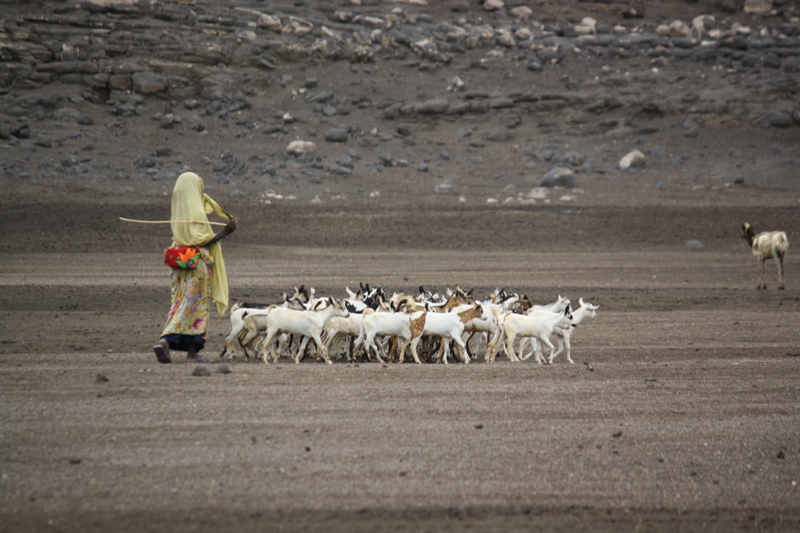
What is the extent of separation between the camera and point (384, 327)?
13102mm

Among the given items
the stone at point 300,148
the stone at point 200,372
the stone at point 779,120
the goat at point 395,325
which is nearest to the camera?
the stone at point 200,372

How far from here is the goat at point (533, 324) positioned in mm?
13281

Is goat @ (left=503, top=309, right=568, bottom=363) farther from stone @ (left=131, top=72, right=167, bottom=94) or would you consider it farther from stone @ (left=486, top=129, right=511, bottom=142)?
stone @ (left=131, top=72, right=167, bottom=94)

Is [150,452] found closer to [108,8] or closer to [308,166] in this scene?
[308,166]

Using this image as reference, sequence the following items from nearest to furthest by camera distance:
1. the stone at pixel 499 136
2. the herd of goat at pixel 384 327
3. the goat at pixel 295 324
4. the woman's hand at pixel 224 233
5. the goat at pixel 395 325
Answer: the woman's hand at pixel 224 233
the goat at pixel 295 324
the herd of goat at pixel 384 327
the goat at pixel 395 325
the stone at pixel 499 136

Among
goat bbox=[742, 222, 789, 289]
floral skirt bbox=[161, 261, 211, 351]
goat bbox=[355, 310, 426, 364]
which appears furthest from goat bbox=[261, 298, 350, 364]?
goat bbox=[742, 222, 789, 289]

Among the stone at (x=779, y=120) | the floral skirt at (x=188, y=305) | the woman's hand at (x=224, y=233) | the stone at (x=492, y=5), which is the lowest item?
the floral skirt at (x=188, y=305)

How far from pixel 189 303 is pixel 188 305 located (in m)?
0.03

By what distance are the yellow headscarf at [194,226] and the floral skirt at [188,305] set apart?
0.14 meters

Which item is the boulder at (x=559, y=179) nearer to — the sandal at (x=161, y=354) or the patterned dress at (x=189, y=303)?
the patterned dress at (x=189, y=303)

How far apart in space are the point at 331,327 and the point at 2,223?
20473 mm

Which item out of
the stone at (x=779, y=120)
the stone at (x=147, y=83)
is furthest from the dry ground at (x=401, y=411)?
the stone at (x=779, y=120)

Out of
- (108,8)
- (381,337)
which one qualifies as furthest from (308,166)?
(381,337)

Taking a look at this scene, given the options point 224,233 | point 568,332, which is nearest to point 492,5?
point 568,332
